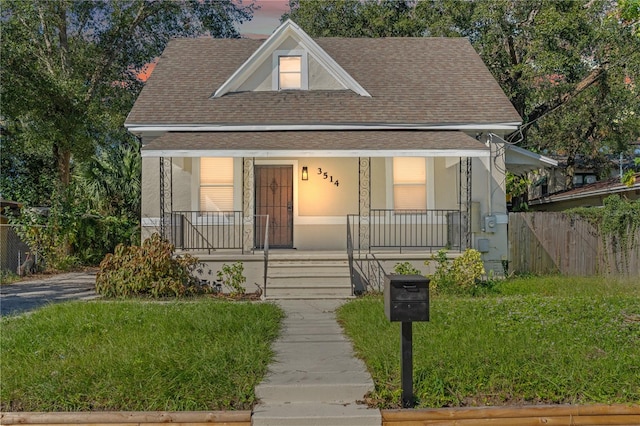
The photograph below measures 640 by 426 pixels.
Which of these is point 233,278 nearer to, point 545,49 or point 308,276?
point 308,276

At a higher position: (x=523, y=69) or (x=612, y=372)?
(x=523, y=69)

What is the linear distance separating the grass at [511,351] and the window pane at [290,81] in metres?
→ 7.82

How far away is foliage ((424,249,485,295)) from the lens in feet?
39.0

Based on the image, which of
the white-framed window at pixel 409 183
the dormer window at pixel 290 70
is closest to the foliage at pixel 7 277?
the dormer window at pixel 290 70

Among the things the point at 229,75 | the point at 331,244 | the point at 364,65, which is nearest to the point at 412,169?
the point at 331,244

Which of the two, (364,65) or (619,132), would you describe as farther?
(619,132)

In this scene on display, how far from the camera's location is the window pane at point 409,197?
14.6 metres

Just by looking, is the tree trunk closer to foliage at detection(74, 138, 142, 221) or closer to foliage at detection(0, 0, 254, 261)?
foliage at detection(0, 0, 254, 261)

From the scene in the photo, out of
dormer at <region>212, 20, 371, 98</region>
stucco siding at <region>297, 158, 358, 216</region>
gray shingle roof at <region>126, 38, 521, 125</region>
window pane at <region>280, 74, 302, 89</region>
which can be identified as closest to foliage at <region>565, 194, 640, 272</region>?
gray shingle roof at <region>126, 38, 521, 125</region>

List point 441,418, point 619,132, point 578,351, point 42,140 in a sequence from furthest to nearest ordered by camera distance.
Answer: point 619,132 < point 42,140 < point 578,351 < point 441,418

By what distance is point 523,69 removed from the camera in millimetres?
21406

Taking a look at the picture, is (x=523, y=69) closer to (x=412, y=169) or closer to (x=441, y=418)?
(x=412, y=169)

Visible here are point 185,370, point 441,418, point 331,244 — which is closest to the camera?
point 441,418

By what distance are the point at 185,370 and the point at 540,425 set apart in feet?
11.7
